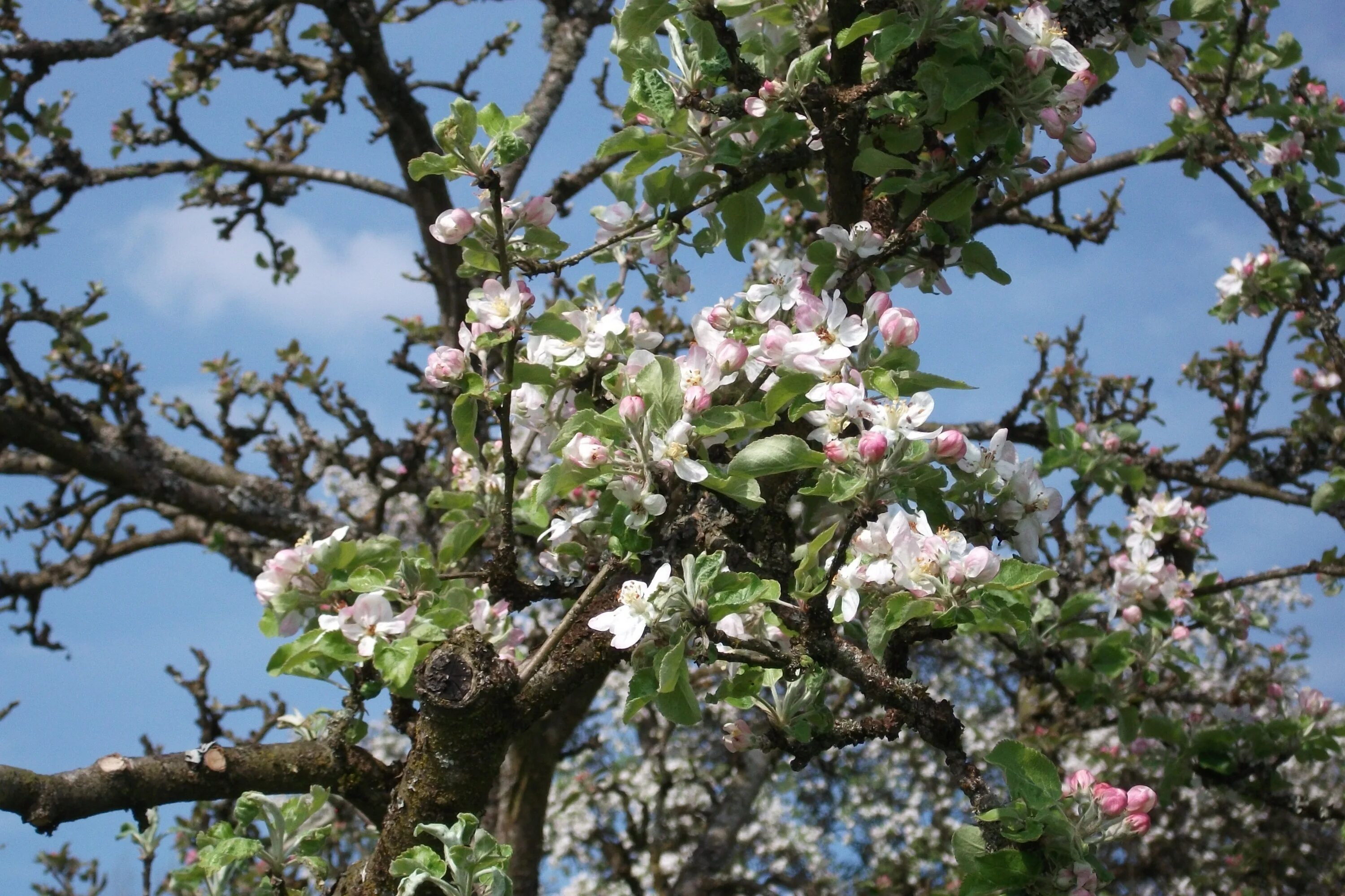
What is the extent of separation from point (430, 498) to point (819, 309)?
97 cm

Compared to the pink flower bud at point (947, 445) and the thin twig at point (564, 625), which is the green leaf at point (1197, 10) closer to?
the pink flower bud at point (947, 445)

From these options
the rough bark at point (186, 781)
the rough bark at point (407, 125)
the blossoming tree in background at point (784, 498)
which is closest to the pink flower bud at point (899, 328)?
the blossoming tree in background at point (784, 498)

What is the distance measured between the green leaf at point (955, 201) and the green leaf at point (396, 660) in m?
1.28

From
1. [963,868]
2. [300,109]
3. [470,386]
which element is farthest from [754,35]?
[300,109]

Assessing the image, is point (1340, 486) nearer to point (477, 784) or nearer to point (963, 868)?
point (963, 868)

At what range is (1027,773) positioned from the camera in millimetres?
1608

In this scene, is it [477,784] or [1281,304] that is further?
[1281,304]

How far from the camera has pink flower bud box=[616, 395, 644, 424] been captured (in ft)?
5.34

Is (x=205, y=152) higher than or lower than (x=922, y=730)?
higher

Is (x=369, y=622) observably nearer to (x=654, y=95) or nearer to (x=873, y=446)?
(x=873, y=446)

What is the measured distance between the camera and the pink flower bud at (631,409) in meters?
1.63

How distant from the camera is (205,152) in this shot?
5.25 metres

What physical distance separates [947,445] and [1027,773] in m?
0.52

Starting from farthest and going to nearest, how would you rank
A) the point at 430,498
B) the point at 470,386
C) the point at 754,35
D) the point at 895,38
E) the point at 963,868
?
the point at 430,498
the point at 754,35
the point at 470,386
the point at 895,38
the point at 963,868
